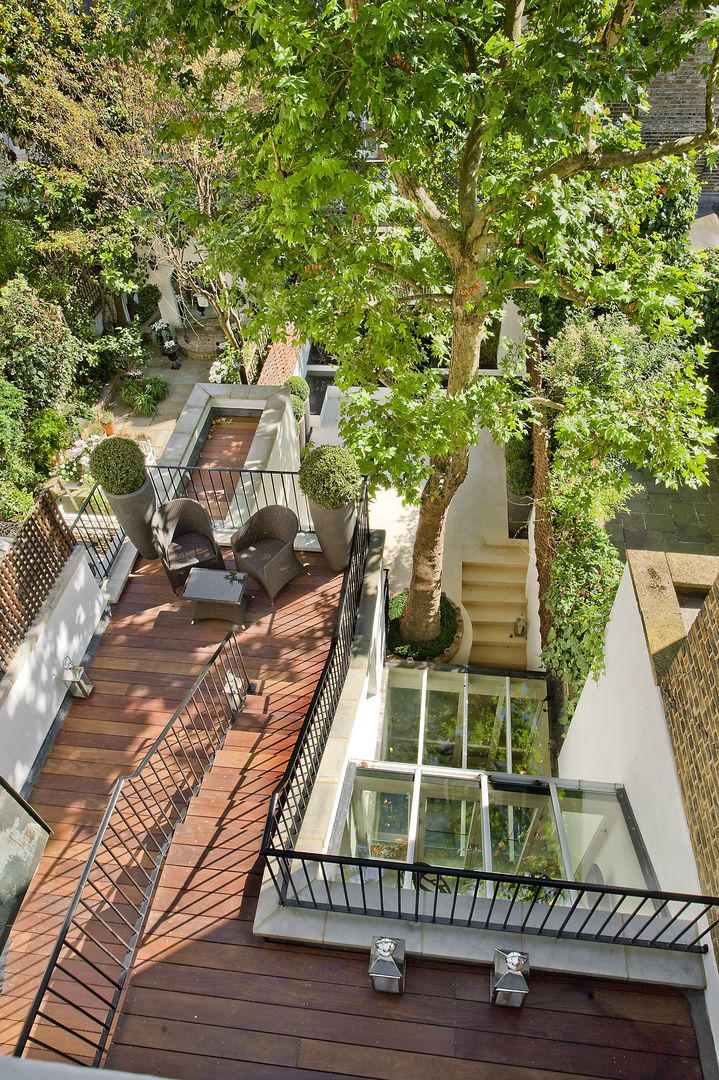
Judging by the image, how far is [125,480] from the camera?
6309 mm

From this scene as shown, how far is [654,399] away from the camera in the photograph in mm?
5566

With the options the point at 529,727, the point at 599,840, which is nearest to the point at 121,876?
the point at 599,840

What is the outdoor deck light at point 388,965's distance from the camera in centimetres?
383

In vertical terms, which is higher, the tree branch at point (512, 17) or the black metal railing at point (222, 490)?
the tree branch at point (512, 17)

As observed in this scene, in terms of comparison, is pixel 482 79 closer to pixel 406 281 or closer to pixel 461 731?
pixel 406 281

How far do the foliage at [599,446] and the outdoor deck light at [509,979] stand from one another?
3.08 m

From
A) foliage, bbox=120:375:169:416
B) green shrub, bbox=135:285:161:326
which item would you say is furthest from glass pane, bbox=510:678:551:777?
green shrub, bbox=135:285:161:326

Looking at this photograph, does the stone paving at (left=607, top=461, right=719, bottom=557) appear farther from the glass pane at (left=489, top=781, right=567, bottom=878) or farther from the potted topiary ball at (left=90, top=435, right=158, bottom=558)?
the potted topiary ball at (left=90, top=435, right=158, bottom=558)

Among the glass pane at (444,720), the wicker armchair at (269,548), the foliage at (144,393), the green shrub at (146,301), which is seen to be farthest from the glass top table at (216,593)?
the green shrub at (146,301)

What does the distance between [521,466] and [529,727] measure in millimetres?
4473

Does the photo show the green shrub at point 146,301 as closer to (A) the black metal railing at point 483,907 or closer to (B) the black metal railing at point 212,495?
(B) the black metal railing at point 212,495

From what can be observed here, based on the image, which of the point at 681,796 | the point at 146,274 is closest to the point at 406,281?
the point at 681,796

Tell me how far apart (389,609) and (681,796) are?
5.15 m

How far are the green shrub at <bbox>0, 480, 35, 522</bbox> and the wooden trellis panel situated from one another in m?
6.48
